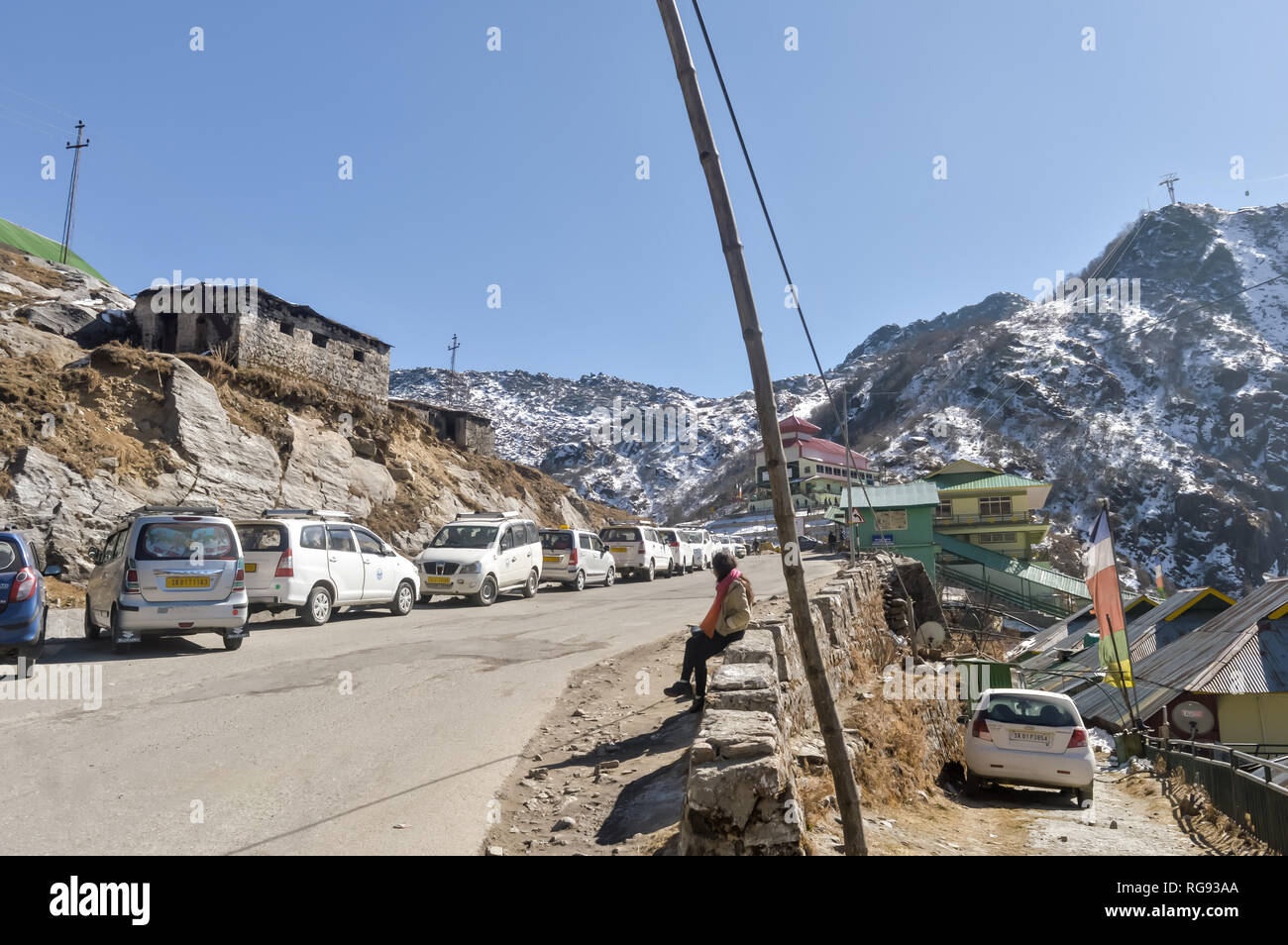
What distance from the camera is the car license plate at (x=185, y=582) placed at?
10.0 m

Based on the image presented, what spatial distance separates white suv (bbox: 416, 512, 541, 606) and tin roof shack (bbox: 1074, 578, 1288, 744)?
15208 millimetres

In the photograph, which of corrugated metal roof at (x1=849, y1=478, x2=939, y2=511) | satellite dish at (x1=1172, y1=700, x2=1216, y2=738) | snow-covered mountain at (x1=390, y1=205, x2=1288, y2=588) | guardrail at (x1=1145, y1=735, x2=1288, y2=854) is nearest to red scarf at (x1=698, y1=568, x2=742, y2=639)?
guardrail at (x1=1145, y1=735, x2=1288, y2=854)

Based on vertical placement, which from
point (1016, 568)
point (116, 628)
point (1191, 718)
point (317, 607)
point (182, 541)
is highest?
point (182, 541)

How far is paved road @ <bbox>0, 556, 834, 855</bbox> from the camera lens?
4312 mm

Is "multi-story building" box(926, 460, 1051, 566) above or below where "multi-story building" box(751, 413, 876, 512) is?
below

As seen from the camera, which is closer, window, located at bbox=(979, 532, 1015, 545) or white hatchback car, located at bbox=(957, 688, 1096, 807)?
white hatchback car, located at bbox=(957, 688, 1096, 807)

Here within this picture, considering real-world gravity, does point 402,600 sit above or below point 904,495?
below

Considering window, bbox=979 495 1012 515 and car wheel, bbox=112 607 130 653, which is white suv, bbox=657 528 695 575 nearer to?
car wheel, bbox=112 607 130 653

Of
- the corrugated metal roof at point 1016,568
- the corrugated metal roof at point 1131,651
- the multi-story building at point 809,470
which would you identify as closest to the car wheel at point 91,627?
the corrugated metal roof at point 1131,651

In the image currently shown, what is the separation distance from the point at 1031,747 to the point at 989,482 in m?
53.3

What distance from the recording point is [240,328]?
2673 centimetres

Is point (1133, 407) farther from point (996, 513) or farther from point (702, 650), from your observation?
point (702, 650)

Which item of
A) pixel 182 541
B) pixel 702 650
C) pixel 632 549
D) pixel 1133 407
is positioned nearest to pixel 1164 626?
pixel 632 549
